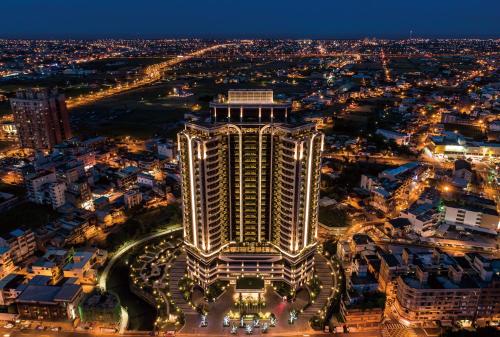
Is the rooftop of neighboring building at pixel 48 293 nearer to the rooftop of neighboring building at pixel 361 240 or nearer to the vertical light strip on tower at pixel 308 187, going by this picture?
the vertical light strip on tower at pixel 308 187

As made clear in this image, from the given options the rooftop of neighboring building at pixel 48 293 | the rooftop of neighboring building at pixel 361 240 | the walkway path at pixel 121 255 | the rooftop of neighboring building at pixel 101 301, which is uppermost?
the rooftop of neighboring building at pixel 361 240

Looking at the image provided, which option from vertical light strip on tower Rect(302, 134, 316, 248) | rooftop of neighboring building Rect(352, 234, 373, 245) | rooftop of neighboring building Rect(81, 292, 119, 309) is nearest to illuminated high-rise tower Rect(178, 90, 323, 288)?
vertical light strip on tower Rect(302, 134, 316, 248)

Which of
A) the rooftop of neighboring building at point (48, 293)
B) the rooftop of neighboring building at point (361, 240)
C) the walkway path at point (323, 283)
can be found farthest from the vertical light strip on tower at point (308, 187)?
the rooftop of neighboring building at point (48, 293)

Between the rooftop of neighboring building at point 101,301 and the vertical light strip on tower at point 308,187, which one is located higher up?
the vertical light strip on tower at point 308,187

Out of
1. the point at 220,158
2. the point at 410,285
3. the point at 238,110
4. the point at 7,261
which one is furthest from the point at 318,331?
the point at 7,261

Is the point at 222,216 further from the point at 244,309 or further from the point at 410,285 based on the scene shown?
the point at 410,285

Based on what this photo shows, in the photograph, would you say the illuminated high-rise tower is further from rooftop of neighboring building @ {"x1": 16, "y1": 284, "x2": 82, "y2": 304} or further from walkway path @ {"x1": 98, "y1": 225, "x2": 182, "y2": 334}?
rooftop of neighboring building @ {"x1": 16, "y1": 284, "x2": 82, "y2": 304}

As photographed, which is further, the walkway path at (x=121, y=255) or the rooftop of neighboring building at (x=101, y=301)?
the walkway path at (x=121, y=255)

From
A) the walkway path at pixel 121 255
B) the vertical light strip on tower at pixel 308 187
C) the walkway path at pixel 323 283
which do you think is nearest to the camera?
the vertical light strip on tower at pixel 308 187

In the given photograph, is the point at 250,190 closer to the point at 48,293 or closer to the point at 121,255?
the point at 121,255
